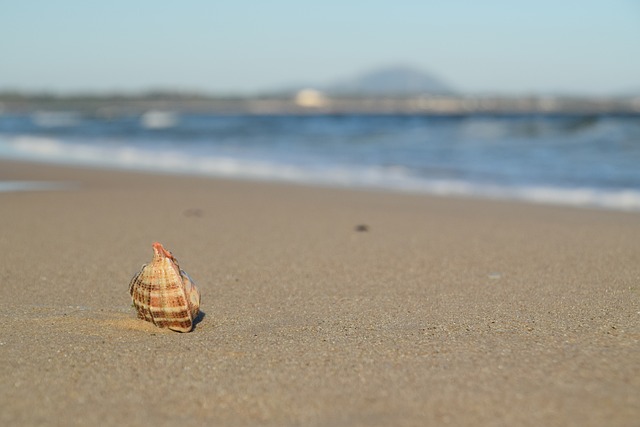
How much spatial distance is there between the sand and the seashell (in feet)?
0.23

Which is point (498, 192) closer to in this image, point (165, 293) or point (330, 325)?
point (330, 325)

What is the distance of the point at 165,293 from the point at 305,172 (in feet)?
30.8

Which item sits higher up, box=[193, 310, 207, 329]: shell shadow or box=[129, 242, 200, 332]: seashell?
box=[129, 242, 200, 332]: seashell

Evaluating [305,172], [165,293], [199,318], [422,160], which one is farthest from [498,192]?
[165,293]

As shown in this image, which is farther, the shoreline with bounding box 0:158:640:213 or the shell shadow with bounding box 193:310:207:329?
the shoreline with bounding box 0:158:640:213

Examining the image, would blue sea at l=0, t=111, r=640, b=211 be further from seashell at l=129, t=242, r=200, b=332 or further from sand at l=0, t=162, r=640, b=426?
seashell at l=129, t=242, r=200, b=332

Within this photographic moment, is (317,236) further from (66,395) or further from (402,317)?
(66,395)

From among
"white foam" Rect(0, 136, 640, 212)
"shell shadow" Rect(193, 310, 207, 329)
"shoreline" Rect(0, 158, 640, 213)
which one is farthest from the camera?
"white foam" Rect(0, 136, 640, 212)

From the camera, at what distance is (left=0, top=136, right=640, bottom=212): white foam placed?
29.3 feet

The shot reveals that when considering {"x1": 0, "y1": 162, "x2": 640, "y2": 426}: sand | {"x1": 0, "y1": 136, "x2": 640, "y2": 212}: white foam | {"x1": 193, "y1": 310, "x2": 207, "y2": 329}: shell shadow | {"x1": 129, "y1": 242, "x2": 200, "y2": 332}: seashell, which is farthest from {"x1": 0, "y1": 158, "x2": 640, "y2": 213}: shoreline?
{"x1": 129, "y1": 242, "x2": 200, "y2": 332}: seashell

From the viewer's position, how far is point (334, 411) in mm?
2324

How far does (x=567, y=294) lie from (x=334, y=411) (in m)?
1.98

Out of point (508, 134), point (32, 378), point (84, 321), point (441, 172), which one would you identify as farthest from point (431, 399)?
point (508, 134)

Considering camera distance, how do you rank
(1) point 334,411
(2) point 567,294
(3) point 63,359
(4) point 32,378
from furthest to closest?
(2) point 567,294 → (3) point 63,359 → (4) point 32,378 → (1) point 334,411
